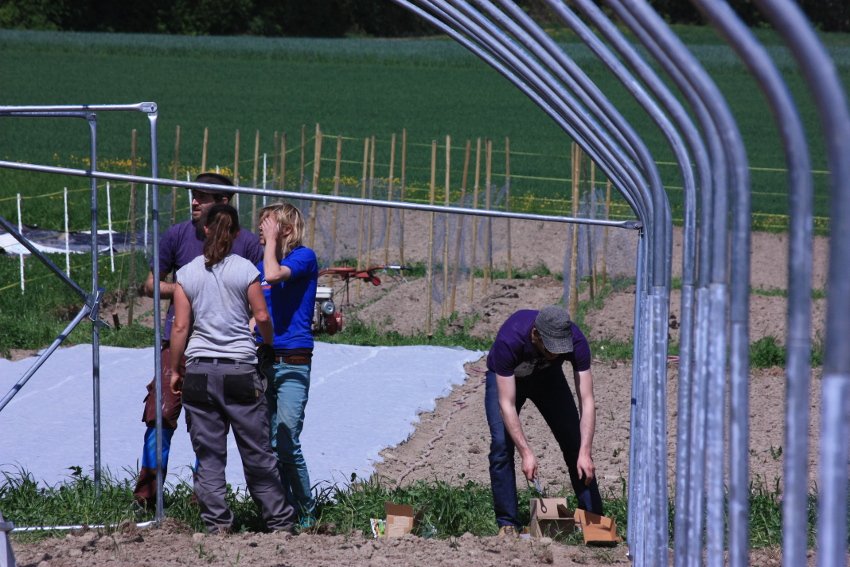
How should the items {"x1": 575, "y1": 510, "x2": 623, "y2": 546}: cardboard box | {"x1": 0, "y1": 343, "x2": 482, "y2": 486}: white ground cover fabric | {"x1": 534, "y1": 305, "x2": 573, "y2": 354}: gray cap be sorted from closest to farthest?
{"x1": 534, "y1": 305, "x2": 573, "y2": 354}: gray cap, {"x1": 575, "y1": 510, "x2": 623, "y2": 546}: cardboard box, {"x1": 0, "y1": 343, "x2": 482, "y2": 486}: white ground cover fabric

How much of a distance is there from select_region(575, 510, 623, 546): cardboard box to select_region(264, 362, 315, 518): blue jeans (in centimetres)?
135

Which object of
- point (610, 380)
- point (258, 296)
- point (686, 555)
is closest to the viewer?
point (686, 555)

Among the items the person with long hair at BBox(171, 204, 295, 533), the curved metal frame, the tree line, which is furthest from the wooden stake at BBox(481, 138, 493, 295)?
the tree line

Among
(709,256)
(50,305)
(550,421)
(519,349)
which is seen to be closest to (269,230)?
(519,349)

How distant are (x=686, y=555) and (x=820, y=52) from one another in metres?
1.51

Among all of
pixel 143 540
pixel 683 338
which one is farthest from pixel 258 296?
pixel 683 338

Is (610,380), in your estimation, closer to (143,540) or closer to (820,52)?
(143,540)

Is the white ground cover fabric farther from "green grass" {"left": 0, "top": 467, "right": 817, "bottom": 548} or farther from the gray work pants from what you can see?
the gray work pants

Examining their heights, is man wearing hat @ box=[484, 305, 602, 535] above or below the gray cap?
below

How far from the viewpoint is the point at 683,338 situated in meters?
2.49

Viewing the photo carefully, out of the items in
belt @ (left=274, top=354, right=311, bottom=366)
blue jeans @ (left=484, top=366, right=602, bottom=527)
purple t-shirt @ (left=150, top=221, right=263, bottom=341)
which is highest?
purple t-shirt @ (left=150, top=221, right=263, bottom=341)

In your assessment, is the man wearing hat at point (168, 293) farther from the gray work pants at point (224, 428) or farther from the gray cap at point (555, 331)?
the gray cap at point (555, 331)

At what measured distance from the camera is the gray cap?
3.97 meters

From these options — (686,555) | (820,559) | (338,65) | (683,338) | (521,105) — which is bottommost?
(686,555)
